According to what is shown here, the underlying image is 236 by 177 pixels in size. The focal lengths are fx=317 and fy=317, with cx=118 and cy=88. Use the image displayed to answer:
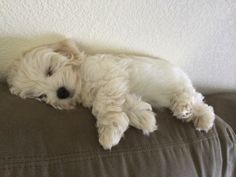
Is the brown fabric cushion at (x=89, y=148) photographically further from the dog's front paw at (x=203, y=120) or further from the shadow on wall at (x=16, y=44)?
the shadow on wall at (x=16, y=44)

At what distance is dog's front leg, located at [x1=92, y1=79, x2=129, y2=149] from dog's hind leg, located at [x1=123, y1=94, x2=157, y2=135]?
2 cm

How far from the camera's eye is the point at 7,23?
0.99 metres

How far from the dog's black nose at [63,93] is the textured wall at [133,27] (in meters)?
0.17

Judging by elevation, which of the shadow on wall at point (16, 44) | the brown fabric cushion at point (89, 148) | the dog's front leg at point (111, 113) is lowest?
the brown fabric cushion at point (89, 148)

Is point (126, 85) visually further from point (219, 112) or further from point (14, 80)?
point (219, 112)

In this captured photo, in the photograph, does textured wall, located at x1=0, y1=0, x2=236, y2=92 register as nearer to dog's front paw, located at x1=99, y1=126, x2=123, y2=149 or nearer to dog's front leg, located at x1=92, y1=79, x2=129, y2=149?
dog's front leg, located at x1=92, y1=79, x2=129, y2=149

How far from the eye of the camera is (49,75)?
1103 millimetres

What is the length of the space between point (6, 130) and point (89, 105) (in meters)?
0.30

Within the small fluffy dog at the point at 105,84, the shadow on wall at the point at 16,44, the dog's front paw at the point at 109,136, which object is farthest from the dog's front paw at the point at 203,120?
the shadow on wall at the point at 16,44

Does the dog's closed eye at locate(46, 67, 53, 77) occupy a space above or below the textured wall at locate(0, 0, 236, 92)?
below

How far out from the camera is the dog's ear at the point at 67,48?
3.49 feet

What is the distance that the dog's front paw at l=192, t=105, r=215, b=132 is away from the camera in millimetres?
1012

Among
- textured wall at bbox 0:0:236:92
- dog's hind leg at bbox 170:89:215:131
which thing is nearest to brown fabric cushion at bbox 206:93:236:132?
textured wall at bbox 0:0:236:92

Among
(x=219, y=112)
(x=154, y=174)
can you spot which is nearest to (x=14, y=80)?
(x=154, y=174)
